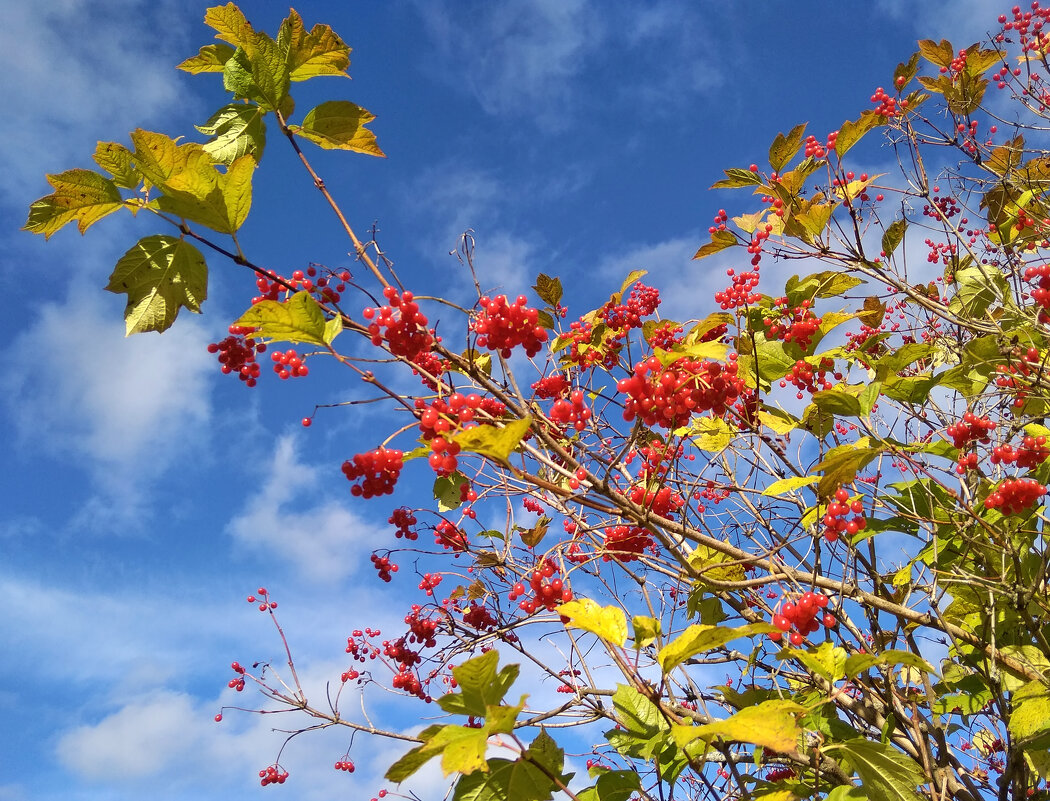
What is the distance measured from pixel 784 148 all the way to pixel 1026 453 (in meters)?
2.19

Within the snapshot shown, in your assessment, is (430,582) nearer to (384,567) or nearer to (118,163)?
(384,567)

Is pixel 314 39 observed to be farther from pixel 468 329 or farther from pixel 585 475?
pixel 585 475

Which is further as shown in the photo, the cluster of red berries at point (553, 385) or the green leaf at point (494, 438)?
the cluster of red berries at point (553, 385)

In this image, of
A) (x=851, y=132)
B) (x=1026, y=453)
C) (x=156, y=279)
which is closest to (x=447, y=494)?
(x=156, y=279)

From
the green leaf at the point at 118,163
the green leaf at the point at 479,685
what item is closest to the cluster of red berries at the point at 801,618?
the green leaf at the point at 479,685

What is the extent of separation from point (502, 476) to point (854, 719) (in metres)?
2.33

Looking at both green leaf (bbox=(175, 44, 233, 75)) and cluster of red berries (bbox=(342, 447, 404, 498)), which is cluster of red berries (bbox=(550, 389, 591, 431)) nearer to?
cluster of red berries (bbox=(342, 447, 404, 498))

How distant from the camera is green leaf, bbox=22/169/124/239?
2.24 metres

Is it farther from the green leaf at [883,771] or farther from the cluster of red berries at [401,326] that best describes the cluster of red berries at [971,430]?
the cluster of red berries at [401,326]

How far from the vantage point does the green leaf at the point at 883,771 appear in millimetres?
2307

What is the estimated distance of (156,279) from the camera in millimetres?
2389

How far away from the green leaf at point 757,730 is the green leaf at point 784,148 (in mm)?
3345

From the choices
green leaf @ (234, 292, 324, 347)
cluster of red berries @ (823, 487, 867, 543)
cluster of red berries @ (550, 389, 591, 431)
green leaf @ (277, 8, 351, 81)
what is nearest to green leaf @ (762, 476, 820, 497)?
cluster of red berries @ (823, 487, 867, 543)

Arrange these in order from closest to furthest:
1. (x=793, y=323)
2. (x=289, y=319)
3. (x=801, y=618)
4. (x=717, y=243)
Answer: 1. (x=289, y=319)
2. (x=801, y=618)
3. (x=793, y=323)
4. (x=717, y=243)
